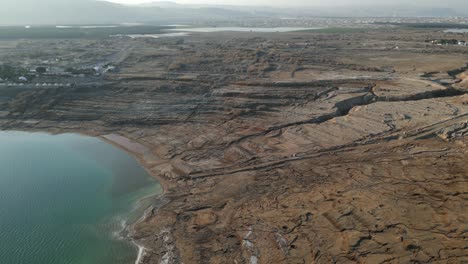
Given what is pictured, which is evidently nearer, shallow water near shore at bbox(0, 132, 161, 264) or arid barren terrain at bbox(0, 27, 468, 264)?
arid barren terrain at bbox(0, 27, 468, 264)

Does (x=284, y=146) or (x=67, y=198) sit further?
(x=284, y=146)

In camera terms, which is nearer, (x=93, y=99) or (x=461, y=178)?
(x=461, y=178)

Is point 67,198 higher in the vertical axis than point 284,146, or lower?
lower

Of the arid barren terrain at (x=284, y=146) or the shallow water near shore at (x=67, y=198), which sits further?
the shallow water near shore at (x=67, y=198)

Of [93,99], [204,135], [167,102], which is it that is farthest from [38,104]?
[204,135]

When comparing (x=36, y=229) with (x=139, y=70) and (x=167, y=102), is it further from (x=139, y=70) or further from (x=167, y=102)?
(x=139, y=70)
